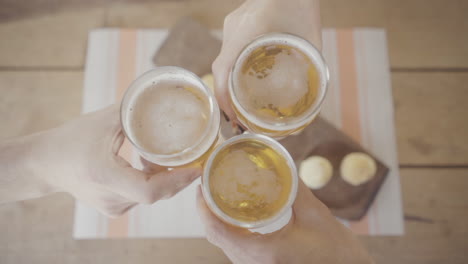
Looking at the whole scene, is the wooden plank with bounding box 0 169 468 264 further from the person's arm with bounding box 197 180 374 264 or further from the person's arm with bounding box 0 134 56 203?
the person's arm with bounding box 197 180 374 264

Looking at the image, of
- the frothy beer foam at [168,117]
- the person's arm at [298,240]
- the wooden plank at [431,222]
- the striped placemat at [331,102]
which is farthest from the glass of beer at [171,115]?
the wooden plank at [431,222]

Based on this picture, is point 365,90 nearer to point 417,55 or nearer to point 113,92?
point 417,55

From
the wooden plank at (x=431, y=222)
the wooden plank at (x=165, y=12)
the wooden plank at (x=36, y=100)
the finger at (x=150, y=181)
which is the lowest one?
the wooden plank at (x=431, y=222)

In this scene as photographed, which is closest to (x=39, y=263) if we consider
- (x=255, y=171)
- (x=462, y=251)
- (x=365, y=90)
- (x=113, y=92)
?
(x=113, y=92)

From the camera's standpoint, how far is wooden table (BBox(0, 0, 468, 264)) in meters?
0.92

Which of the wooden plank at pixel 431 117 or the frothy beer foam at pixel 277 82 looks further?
the wooden plank at pixel 431 117

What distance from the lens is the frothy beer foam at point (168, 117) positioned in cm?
50

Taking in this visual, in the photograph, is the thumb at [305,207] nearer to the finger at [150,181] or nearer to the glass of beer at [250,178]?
the glass of beer at [250,178]

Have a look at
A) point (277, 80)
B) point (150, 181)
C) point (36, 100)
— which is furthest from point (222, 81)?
point (36, 100)

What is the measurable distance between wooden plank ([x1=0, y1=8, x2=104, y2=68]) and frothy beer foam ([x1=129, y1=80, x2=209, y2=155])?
0.60 m

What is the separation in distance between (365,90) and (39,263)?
41.4 inches

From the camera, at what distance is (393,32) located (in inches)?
40.4

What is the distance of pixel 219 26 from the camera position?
1005mm

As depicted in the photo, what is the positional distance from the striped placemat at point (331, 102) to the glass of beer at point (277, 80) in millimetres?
431
